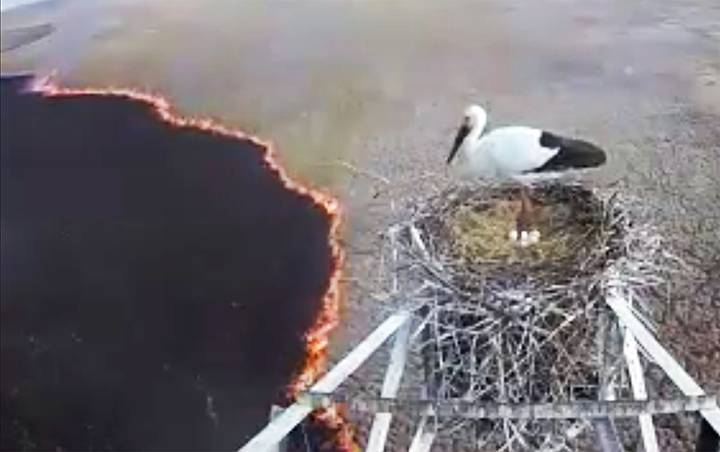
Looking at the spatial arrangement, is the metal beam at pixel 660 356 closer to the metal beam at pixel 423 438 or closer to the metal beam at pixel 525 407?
the metal beam at pixel 525 407

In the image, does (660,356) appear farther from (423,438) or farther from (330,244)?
(330,244)

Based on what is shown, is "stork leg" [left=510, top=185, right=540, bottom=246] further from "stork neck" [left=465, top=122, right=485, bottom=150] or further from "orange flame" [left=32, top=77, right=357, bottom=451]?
"orange flame" [left=32, top=77, right=357, bottom=451]

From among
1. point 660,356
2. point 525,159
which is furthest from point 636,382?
point 525,159

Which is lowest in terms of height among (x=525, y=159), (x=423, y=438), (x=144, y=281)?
(x=144, y=281)

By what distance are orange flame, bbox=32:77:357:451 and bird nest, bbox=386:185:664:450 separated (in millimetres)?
836

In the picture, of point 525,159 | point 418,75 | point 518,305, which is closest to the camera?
point 518,305

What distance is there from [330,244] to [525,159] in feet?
5.15

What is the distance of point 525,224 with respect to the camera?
2037mm

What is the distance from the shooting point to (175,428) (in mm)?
3018

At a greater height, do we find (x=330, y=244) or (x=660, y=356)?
(x=660, y=356)

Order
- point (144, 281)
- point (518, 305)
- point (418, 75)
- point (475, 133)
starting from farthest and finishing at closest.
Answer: point (418, 75)
point (144, 281)
point (475, 133)
point (518, 305)

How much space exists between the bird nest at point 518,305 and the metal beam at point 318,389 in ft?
0.17

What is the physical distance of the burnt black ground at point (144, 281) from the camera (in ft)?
10.1

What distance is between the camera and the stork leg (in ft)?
6.47
